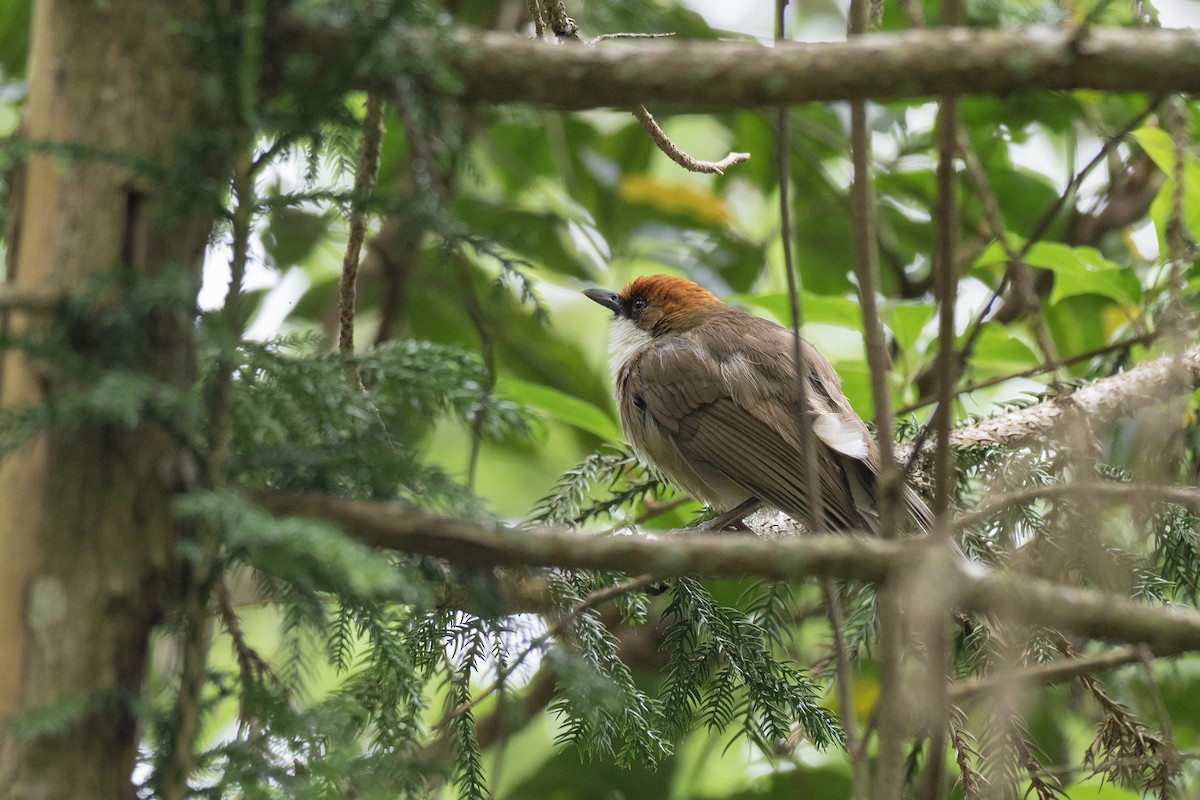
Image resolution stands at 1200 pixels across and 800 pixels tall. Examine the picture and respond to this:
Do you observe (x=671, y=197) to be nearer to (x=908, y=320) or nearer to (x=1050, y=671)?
(x=908, y=320)

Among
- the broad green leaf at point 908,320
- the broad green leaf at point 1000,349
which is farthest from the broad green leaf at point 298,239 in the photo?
the broad green leaf at point 1000,349

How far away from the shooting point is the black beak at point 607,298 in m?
5.04

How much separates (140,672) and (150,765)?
13 centimetres

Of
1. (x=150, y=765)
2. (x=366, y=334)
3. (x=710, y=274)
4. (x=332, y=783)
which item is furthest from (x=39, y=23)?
(x=366, y=334)

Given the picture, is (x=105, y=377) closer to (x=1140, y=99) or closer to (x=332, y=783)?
(x=332, y=783)

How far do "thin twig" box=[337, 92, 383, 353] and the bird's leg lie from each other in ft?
6.98

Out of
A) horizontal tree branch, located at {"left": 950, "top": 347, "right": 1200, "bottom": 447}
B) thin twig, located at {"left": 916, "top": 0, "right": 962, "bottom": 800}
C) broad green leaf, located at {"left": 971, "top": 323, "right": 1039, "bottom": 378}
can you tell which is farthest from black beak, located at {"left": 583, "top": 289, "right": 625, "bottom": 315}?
thin twig, located at {"left": 916, "top": 0, "right": 962, "bottom": 800}

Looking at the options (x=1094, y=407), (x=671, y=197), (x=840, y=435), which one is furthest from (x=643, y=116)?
(x=671, y=197)

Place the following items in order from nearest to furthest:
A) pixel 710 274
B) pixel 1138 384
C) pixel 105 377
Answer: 1. pixel 105 377
2. pixel 1138 384
3. pixel 710 274

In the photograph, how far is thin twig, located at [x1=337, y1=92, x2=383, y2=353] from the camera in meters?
1.82

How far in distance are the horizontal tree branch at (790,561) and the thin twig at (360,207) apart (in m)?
0.48

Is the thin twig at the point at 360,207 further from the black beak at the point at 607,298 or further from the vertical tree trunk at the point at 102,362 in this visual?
the black beak at the point at 607,298

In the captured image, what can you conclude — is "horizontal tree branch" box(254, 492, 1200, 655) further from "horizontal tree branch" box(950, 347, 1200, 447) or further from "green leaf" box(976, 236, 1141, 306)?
"green leaf" box(976, 236, 1141, 306)

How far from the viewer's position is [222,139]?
4.79 ft
